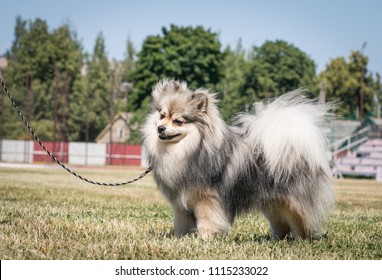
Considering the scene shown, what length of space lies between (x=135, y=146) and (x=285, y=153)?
33333 mm

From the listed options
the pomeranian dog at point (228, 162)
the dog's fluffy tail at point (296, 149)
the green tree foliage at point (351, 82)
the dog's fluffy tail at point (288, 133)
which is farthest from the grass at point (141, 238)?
the green tree foliage at point (351, 82)

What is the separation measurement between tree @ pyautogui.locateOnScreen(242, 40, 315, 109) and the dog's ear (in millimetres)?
37249

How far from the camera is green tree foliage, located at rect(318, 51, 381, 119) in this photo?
33.5 m

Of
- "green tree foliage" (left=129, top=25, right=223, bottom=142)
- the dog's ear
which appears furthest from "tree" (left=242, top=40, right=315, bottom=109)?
the dog's ear

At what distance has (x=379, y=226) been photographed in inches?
270

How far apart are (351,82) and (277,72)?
11.2 meters

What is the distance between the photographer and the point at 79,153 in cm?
3681

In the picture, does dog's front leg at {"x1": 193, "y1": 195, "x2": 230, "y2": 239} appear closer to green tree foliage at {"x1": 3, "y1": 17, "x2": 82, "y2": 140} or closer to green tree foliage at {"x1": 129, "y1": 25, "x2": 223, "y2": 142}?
green tree foliage at {"x1": 3, "y1": 17, "x2": 82, "y2": 140}

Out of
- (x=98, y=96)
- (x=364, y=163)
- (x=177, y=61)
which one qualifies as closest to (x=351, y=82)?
(x=364, y=163)

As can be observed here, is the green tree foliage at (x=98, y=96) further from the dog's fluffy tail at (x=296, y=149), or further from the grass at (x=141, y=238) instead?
the dog's fluffy tail at (x=296, y=149)

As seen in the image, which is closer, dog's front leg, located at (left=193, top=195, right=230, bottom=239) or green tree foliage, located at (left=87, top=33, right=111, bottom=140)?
dog's front leg, located at (left=193, top=195, right=230, bottom=239)
